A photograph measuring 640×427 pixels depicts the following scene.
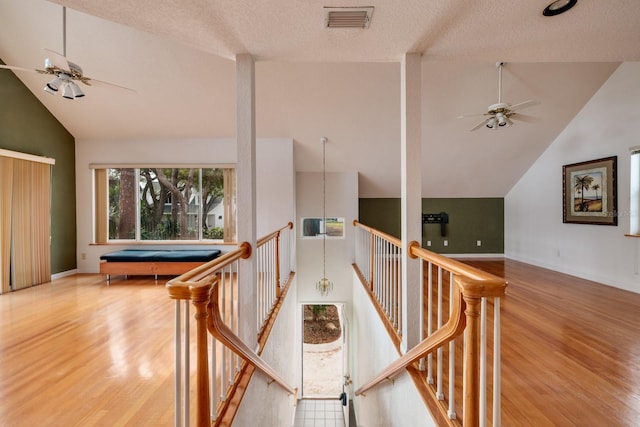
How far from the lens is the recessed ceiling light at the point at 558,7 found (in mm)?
1734

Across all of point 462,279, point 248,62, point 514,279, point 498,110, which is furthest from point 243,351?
point 514,279

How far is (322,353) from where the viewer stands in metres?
8.88

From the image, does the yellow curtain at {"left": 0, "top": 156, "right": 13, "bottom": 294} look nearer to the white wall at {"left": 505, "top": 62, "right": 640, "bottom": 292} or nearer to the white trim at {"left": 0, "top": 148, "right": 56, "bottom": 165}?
the white trim at {"left": 0, "top": 148, "right": 56, "bottom": 165}

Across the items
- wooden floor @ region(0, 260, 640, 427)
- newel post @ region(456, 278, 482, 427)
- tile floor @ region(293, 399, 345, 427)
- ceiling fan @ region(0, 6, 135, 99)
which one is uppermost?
ceiling fan @ region(0, 6, 135, 99)

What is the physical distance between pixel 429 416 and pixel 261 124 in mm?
4805

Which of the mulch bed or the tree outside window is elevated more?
the tree outside window

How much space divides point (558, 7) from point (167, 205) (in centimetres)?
665

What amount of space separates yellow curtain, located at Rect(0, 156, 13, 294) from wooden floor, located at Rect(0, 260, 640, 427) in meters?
0.51

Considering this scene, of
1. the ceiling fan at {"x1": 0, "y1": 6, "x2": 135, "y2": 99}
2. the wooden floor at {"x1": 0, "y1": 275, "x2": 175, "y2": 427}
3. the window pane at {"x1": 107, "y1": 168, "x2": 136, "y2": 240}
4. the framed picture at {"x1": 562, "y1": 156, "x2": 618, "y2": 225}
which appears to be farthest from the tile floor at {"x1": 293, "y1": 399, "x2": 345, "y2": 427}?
the ceiling fan at {"x1": 0, "y1": 6, "x2": 135, "y2": 99}

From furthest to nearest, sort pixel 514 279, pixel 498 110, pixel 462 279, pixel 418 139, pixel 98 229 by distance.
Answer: pixel 98 229 → pixel 514 279 → pixel 498 110 → pixel 418 139 → pixel 462 279

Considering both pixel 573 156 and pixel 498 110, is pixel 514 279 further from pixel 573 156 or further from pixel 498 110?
pixel 498 110

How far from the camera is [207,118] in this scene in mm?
5293

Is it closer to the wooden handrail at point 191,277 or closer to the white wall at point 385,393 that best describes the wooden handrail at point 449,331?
the white wall at point 385,393

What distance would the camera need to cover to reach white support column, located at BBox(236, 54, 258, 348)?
2307 millimetres
